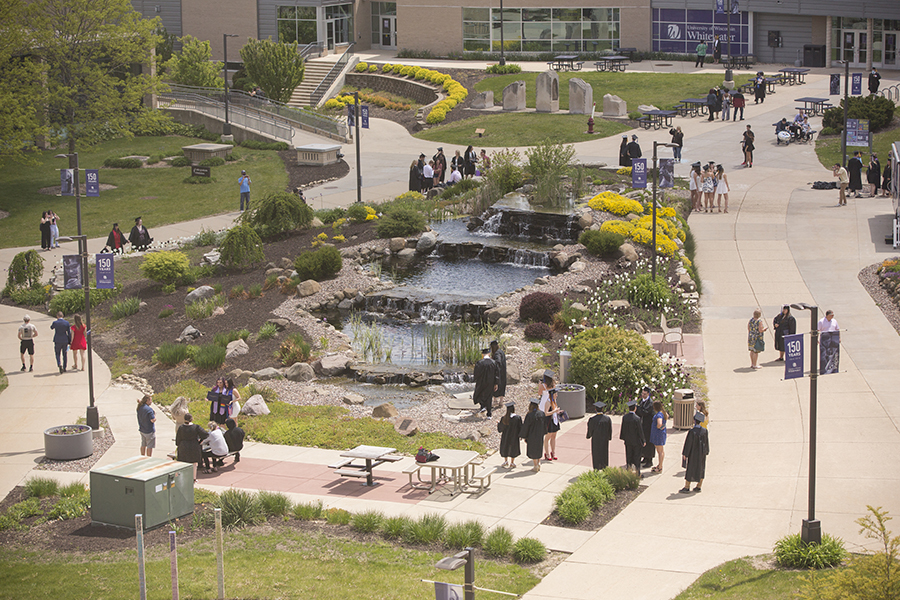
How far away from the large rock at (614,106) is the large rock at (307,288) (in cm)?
2623

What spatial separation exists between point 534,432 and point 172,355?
35.2ft

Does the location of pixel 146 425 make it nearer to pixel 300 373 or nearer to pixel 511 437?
pixel 300 373

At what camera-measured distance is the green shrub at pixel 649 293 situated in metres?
25.9

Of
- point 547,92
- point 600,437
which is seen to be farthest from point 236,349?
point 547,92

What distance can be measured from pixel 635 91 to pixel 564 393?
37338mm

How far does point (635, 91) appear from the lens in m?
54.4

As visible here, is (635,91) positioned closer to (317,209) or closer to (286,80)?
(286,80)

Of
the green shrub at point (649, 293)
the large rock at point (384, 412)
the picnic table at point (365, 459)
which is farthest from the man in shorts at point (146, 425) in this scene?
the green shrub at point (649, 293)

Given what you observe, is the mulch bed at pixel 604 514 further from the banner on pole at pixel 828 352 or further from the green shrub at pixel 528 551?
the banner on pole at pixel 828 352

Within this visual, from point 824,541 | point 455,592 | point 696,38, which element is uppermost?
point 696,38

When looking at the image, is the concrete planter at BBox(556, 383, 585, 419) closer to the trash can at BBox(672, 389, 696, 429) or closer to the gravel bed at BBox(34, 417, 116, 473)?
the trash can at BBox(672, 389, 696, 429)

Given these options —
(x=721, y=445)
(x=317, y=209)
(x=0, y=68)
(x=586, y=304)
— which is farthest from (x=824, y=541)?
(x=0, y=68)

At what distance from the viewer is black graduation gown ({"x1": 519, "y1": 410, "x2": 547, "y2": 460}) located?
679 inches

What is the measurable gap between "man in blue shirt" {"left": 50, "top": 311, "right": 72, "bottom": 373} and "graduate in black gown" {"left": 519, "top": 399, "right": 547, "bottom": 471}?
12.2 m
